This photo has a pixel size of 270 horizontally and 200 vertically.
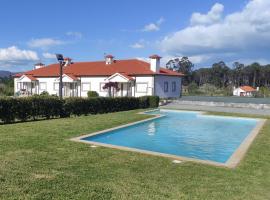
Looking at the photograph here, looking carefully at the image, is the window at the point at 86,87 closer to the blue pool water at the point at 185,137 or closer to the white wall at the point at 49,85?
the white wall at the point at 49,85

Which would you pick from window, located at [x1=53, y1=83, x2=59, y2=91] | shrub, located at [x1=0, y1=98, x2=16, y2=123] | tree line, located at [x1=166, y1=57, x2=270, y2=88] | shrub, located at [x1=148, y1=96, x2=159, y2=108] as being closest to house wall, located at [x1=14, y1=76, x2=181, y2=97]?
window, located at [x1=53, y1=83, x2=59, y2=91]

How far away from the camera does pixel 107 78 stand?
120 ft

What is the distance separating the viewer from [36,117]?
1675 cm

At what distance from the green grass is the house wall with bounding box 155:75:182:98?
84.9 feet

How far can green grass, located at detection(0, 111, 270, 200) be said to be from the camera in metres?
5.29

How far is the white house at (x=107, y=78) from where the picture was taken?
3525 cm

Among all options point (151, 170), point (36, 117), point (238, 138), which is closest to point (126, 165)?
point (151, 170)

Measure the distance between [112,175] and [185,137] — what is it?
8582mm

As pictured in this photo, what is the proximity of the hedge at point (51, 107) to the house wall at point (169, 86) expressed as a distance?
1119 cm

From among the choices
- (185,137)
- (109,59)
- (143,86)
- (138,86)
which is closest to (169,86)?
(143,86)

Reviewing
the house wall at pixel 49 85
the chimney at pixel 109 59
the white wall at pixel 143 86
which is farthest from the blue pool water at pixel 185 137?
the house wall at pixel 49 85

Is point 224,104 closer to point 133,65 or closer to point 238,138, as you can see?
point 133,65

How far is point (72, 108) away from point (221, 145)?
9.77 m

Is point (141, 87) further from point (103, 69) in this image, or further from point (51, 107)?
point (51, 107)
